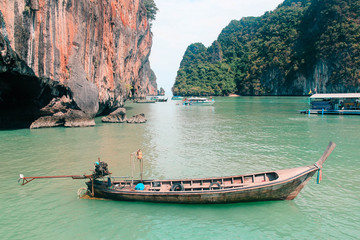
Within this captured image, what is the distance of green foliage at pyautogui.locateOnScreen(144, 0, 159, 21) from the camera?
78088 millimetres

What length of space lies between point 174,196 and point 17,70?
59.4 feet

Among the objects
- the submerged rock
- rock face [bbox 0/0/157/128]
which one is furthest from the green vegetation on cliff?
the submerged rock

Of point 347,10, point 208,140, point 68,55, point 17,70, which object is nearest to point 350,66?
point 347,10

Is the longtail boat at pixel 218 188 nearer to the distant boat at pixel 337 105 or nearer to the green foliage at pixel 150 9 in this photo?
the distant boat at pixel 337 105

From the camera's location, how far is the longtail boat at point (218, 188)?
9109mm

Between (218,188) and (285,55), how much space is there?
11295 centimetres

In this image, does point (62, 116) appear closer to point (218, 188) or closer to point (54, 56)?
point (54, 56)

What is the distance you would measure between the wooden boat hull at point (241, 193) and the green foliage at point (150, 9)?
78175mm

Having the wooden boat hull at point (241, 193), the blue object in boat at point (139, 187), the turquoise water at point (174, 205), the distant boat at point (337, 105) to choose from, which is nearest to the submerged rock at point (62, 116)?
the turquoise water at point (174, 205)

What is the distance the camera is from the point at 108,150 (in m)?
18.0

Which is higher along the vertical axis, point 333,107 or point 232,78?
point 232,78

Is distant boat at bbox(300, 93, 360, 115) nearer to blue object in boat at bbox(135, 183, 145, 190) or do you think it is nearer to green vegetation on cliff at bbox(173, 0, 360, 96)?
blue object in boat at bbox(135, 183, 145, 190)

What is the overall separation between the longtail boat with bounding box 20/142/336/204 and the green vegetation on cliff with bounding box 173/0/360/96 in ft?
280

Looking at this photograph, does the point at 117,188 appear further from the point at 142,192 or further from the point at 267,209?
the point at 267,209
